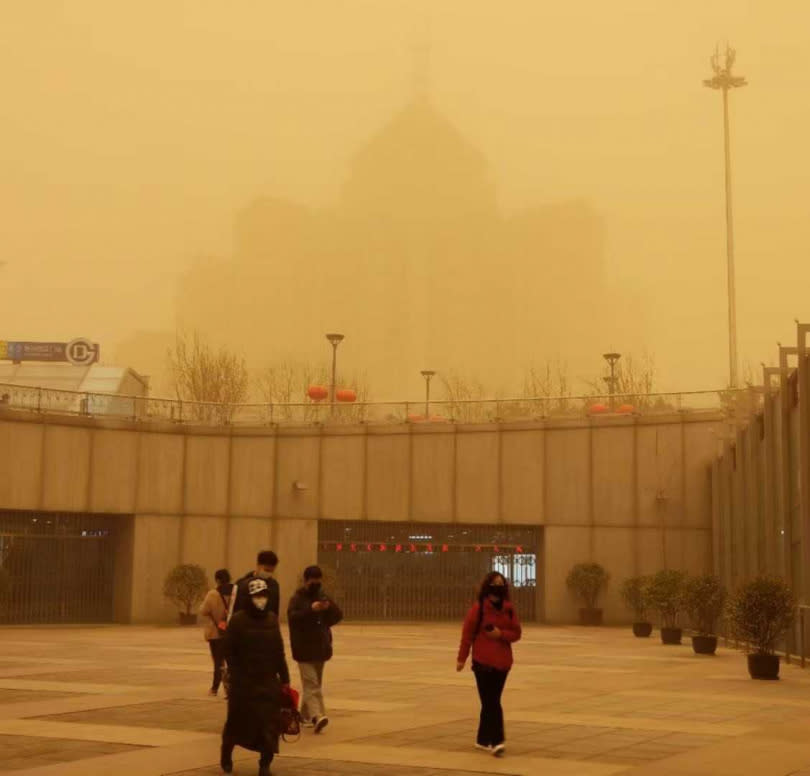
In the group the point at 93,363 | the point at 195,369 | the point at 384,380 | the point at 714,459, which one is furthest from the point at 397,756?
the point at 384,380

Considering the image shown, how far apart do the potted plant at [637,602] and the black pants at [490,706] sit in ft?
77.6

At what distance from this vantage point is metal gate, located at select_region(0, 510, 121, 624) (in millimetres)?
39312

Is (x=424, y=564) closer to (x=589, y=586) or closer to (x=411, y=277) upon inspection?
(x=589, y=586)

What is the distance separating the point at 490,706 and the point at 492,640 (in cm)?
65

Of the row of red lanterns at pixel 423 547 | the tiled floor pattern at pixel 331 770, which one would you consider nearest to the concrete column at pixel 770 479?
the row of red lanterns at pixel 423 547

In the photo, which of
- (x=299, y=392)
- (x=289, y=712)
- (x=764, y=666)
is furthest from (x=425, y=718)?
(x=299, y=392)

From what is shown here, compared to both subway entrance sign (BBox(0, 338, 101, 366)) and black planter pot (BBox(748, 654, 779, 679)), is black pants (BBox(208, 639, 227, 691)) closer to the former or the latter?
black planter pot (BBox(748, 654, 779, 679))

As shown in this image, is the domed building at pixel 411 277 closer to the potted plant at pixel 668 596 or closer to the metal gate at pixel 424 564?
the metal gate at pixel 424 564

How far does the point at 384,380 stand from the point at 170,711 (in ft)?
395

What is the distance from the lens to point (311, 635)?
13.8 metres

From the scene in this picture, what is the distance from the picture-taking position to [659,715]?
15.2m

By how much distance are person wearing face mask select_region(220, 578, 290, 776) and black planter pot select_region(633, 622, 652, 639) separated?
1006 inches

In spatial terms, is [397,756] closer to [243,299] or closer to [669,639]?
[669,639]

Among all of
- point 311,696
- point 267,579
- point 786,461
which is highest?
point 786,461
